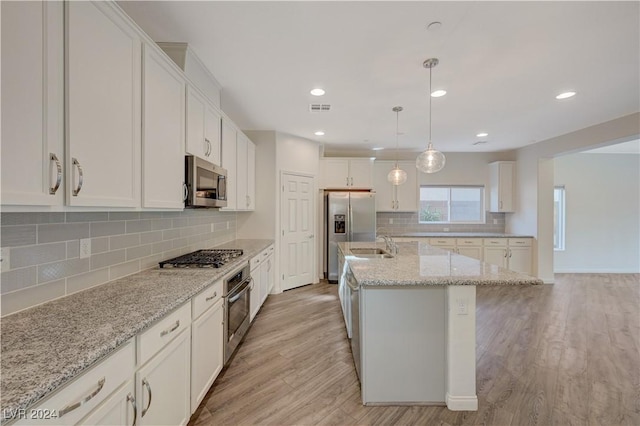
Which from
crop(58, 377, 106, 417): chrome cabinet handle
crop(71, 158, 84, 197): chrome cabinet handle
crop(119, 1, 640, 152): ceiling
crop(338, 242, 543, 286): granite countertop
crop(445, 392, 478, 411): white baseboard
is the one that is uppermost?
crop(119, 1, 640, 152): ceiling

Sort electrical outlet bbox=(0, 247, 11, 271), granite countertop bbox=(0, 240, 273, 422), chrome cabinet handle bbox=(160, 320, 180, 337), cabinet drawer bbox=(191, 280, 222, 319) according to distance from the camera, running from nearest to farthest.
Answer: granite countertop bbox=(0, 240, 273, 422), electrical outlet bbox=(0, 247, 11, 271), chrome cabinet handle bbox=(160, 320, 180, 337), cabinet drawer bbox=(191, 280, 222, 319)

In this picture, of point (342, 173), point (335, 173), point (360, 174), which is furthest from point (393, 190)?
point (335, 173)

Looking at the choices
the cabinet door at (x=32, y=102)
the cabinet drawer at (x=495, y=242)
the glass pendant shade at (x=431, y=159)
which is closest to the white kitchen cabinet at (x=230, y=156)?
the cabinet door at (x=32, y=102)

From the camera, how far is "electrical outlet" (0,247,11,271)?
1153 mm

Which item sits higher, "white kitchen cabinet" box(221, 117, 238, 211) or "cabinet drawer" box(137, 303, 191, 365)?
"white kitchen cabinet" box(221, 117, 238, 211)

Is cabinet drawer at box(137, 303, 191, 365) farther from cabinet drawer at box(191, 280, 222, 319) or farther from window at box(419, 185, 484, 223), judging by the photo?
window at box(419, 185, 484, 223)

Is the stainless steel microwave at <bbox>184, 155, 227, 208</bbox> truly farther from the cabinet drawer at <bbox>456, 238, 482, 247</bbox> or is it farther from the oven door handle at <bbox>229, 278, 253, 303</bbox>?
A: the cabinet drawer at <bbox>456, 238, 482, 247</bbox>

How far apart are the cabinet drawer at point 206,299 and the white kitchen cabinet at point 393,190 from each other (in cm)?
426

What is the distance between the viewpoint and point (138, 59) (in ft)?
4.98

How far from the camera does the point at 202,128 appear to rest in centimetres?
235

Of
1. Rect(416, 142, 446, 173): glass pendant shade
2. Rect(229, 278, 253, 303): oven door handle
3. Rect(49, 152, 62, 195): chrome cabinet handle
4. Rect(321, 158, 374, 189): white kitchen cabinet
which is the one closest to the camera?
Rect(49, 152, 62, 195): chrome cabinet handle

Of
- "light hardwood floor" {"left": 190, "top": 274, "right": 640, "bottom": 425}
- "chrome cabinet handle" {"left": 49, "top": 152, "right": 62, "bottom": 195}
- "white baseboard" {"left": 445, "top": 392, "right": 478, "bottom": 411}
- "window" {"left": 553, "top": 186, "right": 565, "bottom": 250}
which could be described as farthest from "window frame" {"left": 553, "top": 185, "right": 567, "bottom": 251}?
"chrome cabinet handle" {"left": 49, "top": 152, "right": 62, "bottom": 195}

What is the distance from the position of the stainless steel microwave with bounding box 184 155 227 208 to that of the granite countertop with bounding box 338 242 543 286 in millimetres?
1326

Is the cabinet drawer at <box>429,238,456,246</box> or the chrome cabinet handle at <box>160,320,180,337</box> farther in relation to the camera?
the cabinet drawer at <box>429,238,456,246</box>
